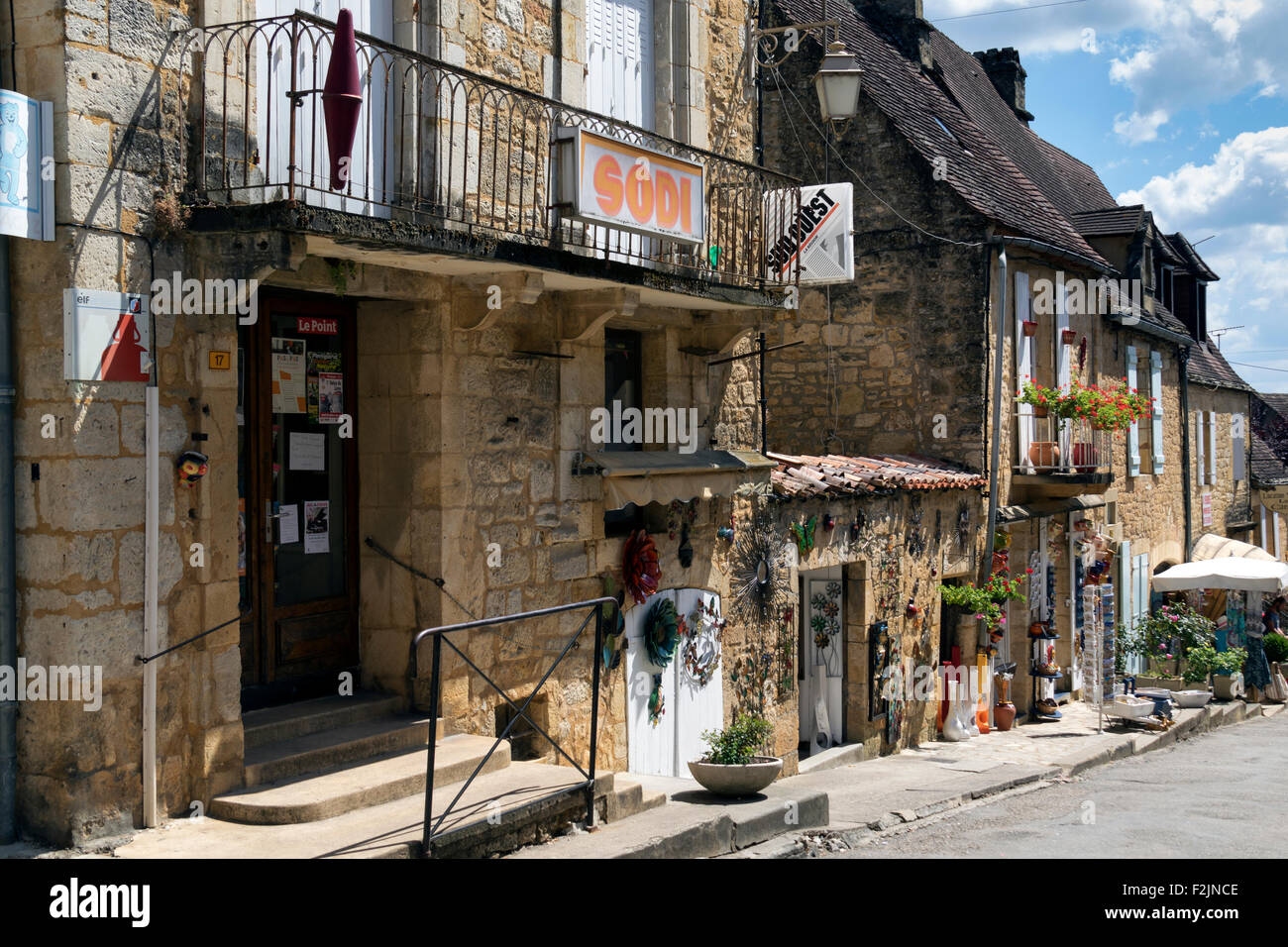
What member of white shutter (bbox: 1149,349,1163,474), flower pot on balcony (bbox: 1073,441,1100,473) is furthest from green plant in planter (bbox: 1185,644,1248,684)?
white shutter (bbox: 1149,349,1163,474)

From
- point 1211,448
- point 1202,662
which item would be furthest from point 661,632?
point 1211,448

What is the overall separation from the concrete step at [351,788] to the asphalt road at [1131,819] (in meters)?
2.56

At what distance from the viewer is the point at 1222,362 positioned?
2916 centimetres

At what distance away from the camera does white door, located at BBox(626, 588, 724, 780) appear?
30.9ft

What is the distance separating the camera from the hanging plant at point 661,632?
31.4 feet

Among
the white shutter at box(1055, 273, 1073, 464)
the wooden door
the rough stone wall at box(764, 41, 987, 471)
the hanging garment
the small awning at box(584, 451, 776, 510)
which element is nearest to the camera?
the wooden door

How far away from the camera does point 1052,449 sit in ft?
55.1

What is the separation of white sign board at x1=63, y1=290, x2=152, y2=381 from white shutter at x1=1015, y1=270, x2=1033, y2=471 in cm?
1242

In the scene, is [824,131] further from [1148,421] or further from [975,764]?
[1148,421]

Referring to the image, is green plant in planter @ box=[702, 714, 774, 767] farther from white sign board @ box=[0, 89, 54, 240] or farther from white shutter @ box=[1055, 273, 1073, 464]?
white shutter @ box=[1055, 273, 1073, 464]

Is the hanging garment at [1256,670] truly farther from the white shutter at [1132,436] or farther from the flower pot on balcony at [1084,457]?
the flower pot on balcony at [1084,457]

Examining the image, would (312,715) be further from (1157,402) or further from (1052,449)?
(1157,402)
